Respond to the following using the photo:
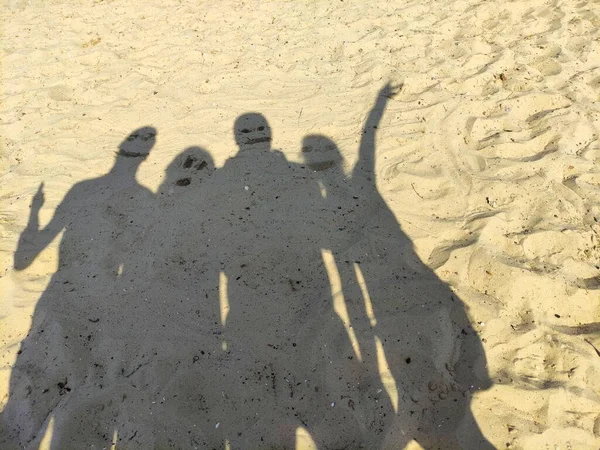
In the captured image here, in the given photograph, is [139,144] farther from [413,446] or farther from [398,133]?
[413,446]

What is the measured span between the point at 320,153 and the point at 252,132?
0.84 metres

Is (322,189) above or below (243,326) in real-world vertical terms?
above

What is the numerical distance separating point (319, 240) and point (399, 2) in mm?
4734

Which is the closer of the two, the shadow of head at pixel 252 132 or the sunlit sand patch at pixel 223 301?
the sunlit sand patch at pixel 223 301

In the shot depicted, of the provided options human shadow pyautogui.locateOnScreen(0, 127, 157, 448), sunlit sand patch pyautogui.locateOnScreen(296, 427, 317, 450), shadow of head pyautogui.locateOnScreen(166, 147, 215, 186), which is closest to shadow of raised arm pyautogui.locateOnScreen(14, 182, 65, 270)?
human shadow pyautogui.locateOnScreen(0, 127, 157, 448)

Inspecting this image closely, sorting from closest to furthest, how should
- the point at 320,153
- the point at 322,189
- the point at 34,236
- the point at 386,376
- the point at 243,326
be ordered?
1. the point at 386,376
2. the point at 243,326
3. the point at 34,236
4. the point at 322,189
5. the point at 320,153

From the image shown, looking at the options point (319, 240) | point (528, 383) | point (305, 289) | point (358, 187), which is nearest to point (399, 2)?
point (358, 187)

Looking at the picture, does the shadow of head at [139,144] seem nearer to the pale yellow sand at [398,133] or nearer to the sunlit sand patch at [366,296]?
the pale yellow sand at [398,133]

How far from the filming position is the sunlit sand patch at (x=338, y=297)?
285cm

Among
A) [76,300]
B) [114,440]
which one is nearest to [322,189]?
[76,300]

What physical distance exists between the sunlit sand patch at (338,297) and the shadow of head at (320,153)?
3.54 ft

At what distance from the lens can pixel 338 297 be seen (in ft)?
10.1

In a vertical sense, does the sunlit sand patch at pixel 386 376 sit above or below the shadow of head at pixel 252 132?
below

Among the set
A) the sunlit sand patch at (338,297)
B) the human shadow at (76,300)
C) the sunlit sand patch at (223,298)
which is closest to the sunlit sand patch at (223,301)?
the sunlit sand patch at (223,298)
